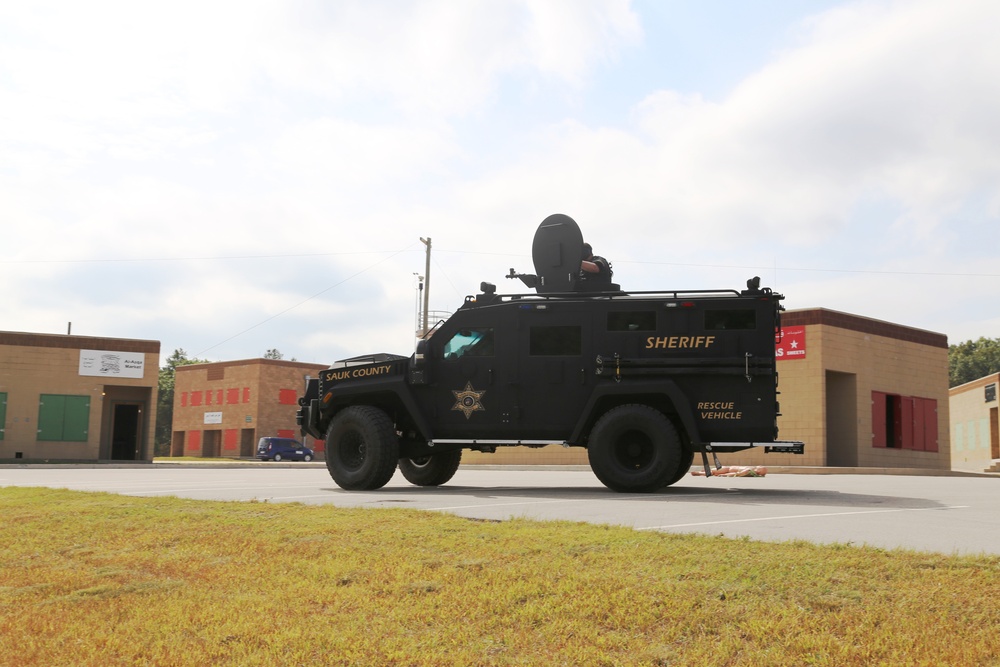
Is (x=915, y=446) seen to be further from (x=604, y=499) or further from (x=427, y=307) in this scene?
(x=604, y=499)

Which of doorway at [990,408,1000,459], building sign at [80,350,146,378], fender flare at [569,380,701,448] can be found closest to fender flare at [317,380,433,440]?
fender flare at [569,380,701,448]

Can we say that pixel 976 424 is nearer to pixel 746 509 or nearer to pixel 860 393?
pixel 860 393

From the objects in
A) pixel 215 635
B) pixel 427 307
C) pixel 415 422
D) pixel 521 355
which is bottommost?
pixel 215 635

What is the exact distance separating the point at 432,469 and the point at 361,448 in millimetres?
2050

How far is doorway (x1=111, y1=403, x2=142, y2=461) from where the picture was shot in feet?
160

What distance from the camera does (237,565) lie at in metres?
6.39

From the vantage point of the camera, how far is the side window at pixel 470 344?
14.0 meters

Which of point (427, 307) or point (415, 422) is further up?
point (427, 307)

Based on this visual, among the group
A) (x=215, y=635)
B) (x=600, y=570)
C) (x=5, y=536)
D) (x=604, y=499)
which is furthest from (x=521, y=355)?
(x=215, y=635)

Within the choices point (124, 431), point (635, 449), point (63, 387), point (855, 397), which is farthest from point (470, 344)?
point (124, 431)

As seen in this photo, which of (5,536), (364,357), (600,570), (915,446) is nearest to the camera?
(600,570)

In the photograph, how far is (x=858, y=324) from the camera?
3466 centimetres

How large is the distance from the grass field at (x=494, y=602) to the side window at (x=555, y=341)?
6.25 metres

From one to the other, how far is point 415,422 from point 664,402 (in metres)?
3.57
